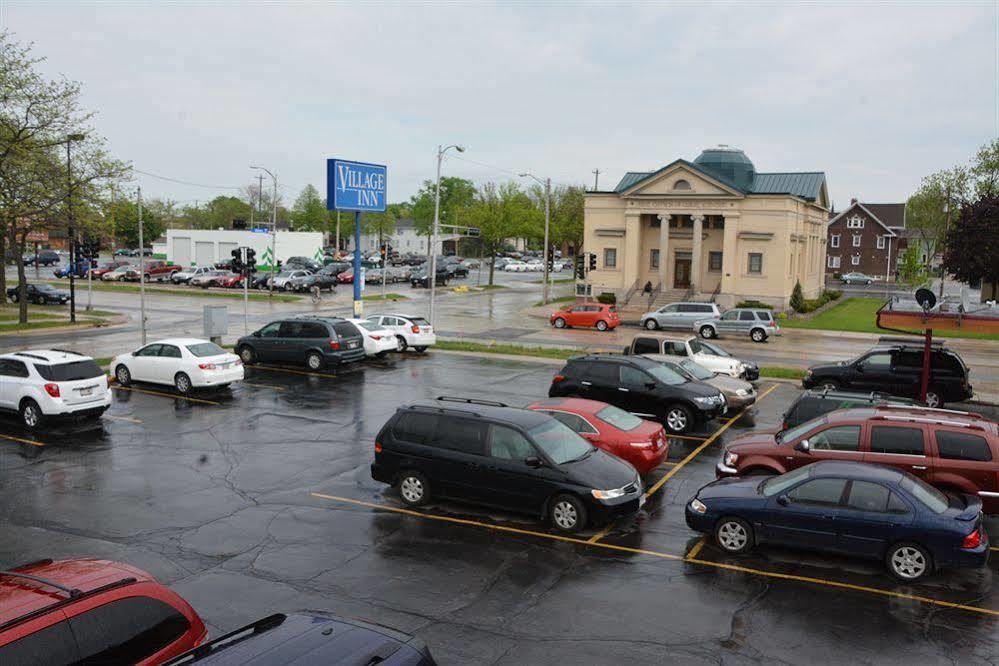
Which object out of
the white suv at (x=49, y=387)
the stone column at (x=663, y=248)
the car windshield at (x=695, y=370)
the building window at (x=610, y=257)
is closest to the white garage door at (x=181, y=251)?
the building window at (x=610, y=257)

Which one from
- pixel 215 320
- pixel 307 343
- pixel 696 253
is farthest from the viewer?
pixel 696 253

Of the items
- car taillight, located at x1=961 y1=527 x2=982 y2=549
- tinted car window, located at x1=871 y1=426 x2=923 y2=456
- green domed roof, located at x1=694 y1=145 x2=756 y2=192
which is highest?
green domed roof, located at x1=694 y1=145 x2=756 y2=192

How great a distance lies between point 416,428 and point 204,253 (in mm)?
73127

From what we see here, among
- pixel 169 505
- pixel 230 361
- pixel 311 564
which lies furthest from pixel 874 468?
pixel 230 361

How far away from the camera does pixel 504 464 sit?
12141 millimetres

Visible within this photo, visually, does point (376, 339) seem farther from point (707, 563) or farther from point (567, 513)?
point (707, 563)

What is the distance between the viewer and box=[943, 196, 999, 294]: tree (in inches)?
2082

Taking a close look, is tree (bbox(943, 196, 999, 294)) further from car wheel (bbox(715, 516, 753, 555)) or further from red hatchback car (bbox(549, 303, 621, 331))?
car wheel (bbox(715, 516, 753, 555))

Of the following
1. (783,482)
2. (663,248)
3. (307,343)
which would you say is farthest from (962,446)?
(663,248)

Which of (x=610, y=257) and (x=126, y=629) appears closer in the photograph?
(x=126, y=629)

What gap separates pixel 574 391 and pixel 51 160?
32429 mm

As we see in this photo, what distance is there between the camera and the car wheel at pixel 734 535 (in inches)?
424

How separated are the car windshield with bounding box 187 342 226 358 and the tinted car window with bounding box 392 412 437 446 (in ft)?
36.7

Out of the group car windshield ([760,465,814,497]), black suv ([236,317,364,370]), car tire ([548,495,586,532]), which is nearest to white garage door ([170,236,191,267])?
→ black suv ([236,317,364,370])
